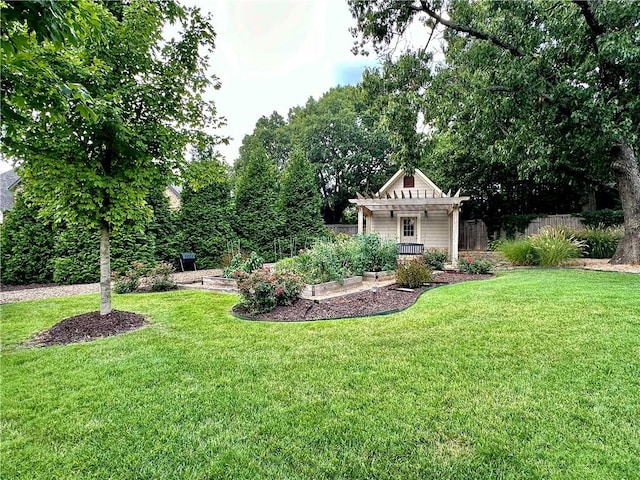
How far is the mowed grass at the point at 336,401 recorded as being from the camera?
202 cm

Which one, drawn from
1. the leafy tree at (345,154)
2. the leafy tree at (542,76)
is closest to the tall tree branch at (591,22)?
the leafy tree at (542,76)

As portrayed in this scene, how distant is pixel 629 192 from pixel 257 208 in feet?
41.0

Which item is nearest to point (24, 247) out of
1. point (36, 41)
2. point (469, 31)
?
point (36, 41)

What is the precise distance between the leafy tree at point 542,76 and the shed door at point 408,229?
20.4 ft

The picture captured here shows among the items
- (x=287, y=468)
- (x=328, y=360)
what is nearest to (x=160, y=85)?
(x=328, y=360)

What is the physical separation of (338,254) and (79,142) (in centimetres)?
602

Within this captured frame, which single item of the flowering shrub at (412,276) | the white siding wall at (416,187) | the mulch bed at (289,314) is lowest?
the mulch bed at (289,314)

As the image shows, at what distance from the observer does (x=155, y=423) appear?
244 cm

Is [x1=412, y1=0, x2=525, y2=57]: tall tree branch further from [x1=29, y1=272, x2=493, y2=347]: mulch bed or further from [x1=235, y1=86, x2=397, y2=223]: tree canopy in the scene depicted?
[x1=235, y1=86, x2=397, y2=223]: tree canopy

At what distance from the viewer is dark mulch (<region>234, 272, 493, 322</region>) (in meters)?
5.45

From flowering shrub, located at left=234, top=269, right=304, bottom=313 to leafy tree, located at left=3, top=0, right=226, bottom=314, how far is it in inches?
74.8

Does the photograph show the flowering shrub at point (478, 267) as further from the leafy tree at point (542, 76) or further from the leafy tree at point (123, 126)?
the leafy tree at point (123, 126)

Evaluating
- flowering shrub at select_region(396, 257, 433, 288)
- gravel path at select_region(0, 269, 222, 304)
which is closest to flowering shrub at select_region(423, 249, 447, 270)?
flowering shrub at select_region(396, 257, 433, 288)

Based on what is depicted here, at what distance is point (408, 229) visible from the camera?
16625 millimetres
